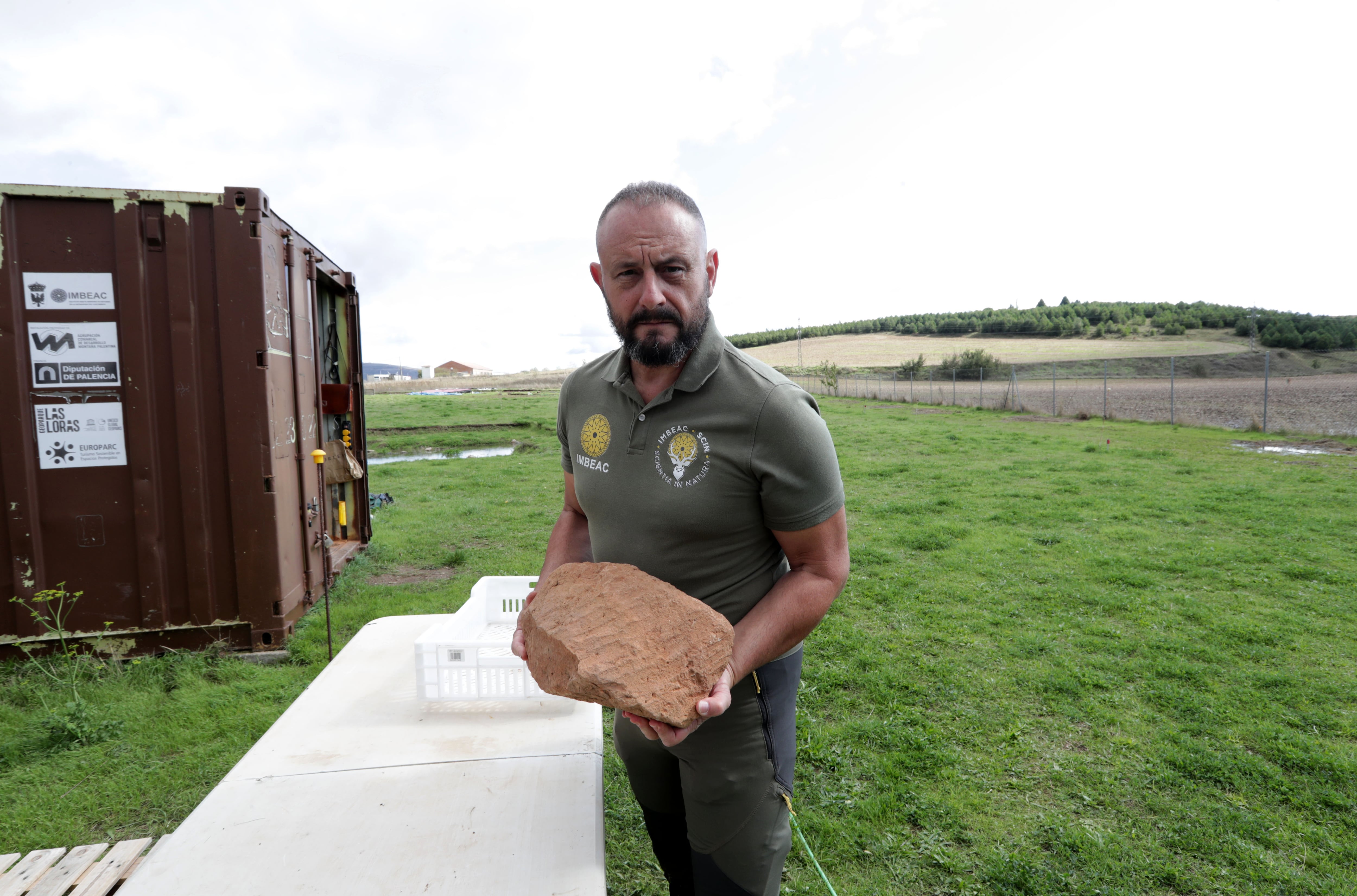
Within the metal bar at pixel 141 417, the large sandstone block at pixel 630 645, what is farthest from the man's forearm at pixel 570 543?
the metal bar at pixel 141 417

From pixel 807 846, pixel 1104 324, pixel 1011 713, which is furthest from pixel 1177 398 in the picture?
pixel 1104 324

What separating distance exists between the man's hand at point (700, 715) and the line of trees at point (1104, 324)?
4733 centimetres

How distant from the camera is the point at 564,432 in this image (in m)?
2.17

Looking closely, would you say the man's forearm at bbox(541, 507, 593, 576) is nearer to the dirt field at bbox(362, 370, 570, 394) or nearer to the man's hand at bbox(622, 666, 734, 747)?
the man's hand at bbox(622, 666, 734, 747)

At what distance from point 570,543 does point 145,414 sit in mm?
3493

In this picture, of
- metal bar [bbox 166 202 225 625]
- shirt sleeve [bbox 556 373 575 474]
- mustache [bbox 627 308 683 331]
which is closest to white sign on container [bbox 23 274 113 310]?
metal bar [bbox 166 202 225 625]

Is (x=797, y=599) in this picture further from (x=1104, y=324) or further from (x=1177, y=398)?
(x=1104, y=324)

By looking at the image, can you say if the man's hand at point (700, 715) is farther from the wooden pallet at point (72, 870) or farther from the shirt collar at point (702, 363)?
the wooden pallet at point (72, 870)

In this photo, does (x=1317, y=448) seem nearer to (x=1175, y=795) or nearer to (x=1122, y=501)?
(x=1122, y=501)

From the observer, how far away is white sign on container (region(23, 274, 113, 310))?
397 cm

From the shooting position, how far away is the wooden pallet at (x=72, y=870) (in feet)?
7.47

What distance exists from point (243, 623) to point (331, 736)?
2471 mm

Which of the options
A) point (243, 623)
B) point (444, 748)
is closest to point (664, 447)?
point (444, 748)

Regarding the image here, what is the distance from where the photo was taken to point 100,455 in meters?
4.16
